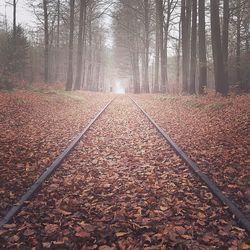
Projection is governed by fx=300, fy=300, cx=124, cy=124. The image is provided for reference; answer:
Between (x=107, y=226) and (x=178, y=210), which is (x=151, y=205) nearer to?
(x=178, y=210)

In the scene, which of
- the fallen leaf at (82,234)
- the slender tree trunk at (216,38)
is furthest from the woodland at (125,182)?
the slender tree trunk at (216,38)

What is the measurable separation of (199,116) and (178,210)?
9.18 meters

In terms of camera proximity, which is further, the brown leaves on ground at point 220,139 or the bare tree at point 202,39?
the bare tree at point 202,39

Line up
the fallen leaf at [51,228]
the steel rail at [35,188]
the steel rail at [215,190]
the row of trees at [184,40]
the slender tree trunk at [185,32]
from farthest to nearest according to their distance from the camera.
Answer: the slender tree trunk at [185,32] → the row of trees at [184,40] → the steel rail at [35,188] → the steel rail at [215,190] → the fallen leaf at [51,228]

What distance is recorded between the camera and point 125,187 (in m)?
5.45

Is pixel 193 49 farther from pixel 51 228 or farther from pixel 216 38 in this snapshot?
pixel 51 228

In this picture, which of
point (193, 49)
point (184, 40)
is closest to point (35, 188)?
point (193, 49)

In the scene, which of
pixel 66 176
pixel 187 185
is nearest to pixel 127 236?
pixel 187 185

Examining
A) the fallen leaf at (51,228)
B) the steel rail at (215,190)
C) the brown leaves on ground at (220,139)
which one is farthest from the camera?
the brown leaves on ground at (220,139)

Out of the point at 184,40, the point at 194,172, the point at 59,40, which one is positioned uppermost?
the point at 59,40

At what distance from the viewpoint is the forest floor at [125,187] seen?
12.5 feet

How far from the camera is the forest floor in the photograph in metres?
3.80

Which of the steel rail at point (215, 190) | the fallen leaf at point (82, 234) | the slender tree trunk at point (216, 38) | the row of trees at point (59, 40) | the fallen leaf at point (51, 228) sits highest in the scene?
the row of trees at point (59, 40)

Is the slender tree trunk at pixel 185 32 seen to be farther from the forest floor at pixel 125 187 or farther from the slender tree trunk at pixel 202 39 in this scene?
the forest floor at pixel 125 187
